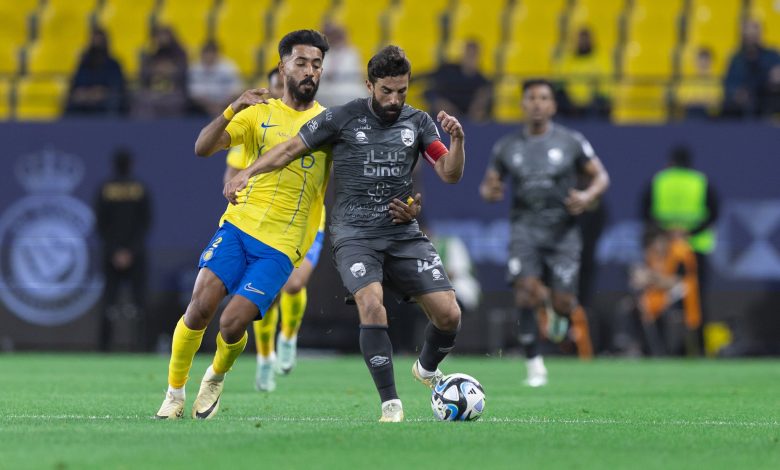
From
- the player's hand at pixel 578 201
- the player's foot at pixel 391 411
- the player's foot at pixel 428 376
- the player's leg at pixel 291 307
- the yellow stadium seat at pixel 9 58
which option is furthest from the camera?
the yellow stadium seat at pixel 9 58

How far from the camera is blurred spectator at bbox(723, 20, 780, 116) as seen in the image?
20219 mm

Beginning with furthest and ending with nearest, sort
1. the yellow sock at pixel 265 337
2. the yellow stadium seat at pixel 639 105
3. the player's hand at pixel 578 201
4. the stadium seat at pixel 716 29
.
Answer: the stadium seat at pixel 716 29 → the yellow stadium seat at pixel 639 105 → the player's hand at pixel 578 201 → the yellow sock at pixel 265 337

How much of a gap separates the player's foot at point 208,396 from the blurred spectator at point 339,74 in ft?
37.7

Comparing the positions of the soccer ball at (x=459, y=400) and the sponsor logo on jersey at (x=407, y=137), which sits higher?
the sponsor logo on jersey at (x=407, y=137)

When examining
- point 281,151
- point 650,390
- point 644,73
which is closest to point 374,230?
point 281,151

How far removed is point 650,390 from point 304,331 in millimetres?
7962

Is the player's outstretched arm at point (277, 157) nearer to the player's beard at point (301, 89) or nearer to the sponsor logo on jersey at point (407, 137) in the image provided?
the player's beard at point (301, 89)


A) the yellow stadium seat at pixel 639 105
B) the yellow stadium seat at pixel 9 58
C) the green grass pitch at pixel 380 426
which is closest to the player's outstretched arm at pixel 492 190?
the green grass pitch at pixel 380 426

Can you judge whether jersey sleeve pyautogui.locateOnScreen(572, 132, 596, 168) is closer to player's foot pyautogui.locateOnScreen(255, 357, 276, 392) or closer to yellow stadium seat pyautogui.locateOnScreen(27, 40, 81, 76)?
player's foot pyautogui.locateOnScreen(255, 357, 276, 392)

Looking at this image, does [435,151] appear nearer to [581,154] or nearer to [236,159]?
[236,159]

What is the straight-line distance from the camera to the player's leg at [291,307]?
13000 millimetres

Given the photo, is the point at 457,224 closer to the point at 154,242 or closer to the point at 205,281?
the point at 154,242

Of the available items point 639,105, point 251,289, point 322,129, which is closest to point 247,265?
point 251,289

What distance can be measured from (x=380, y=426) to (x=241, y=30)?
53.1 feet
